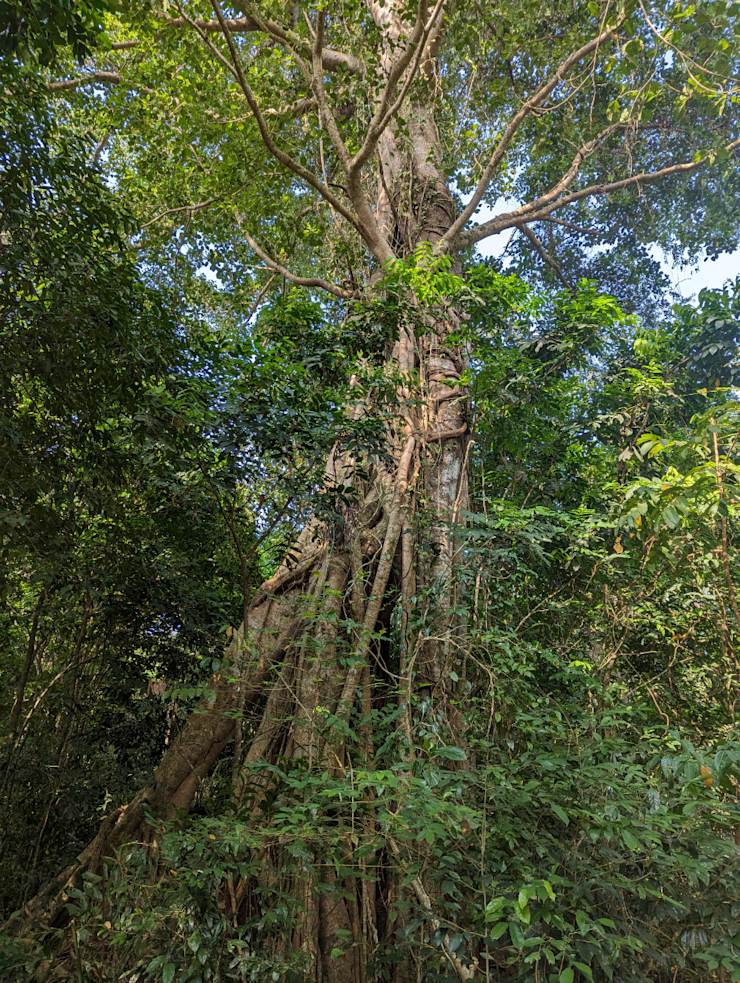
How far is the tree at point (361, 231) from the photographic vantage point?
3145mm

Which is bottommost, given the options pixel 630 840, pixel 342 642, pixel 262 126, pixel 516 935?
pixel 516 935

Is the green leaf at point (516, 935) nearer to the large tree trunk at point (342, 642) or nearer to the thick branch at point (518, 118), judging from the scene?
the large tree trunk at point (342, 642)

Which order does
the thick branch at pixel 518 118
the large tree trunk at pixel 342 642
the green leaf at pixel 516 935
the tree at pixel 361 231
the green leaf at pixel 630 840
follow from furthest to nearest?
1. the thick branch at pixel 518 118
2. the tree at pixel 361 231
3. the large tree trunk at pixel 342 642
4. the green leaf at pixel 630 840
5. the green leaf at pixel 516 935

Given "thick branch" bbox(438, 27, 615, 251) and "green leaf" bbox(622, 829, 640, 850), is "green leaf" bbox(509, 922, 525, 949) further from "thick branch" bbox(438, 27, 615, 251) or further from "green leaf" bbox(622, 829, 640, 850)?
"thick branch" bbox(438, 27, 615, 251)

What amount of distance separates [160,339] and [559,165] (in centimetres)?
663

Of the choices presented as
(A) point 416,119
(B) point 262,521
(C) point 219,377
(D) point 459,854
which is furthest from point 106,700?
(A) point 416,119

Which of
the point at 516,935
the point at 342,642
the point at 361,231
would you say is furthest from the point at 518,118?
the point at 516,935

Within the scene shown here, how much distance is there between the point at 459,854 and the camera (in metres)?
2.13

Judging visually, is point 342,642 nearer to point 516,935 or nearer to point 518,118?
point 516,935

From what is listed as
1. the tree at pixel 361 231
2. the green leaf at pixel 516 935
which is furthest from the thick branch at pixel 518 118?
the green leaf at pixel 516 935

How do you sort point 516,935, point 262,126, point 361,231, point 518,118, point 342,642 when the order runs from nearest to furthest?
point 516,935 < point 342,642 < point 262,126 < point 518,118 < point 361,231

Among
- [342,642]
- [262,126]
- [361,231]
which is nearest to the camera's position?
[342,642]

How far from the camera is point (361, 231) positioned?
4.70 meters

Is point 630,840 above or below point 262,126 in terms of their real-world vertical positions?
below
